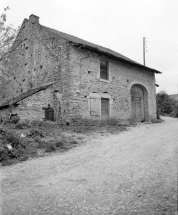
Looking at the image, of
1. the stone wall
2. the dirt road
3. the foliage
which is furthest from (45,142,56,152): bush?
the foliage

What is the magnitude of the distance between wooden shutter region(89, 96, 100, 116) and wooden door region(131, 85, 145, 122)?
413cm

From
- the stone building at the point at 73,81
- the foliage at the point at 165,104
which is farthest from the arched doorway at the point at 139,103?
the foliage at the point at 165,104

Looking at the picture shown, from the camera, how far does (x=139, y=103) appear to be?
17016mm

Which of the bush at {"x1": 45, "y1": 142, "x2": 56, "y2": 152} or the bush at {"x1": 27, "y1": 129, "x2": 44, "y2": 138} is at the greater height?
the bush at {"x1": 27, "y1": 129, "x2": 44, "y2": 138}

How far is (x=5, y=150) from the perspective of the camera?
6.23 meters

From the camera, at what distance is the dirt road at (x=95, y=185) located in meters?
2.82

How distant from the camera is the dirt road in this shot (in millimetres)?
2824

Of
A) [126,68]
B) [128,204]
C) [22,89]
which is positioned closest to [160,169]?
[128,204]

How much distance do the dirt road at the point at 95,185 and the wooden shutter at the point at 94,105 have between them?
7.26 meters

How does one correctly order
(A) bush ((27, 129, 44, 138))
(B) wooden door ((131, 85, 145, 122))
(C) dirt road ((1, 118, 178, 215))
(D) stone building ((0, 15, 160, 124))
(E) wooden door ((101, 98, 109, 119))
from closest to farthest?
(C) dirt road ((1, 118, 178, 215)) → (A) bush ((27, 129, 44, 138)) → (D) stone building ((0, 15, 160, 124)) → (E) wooden door ((101, 98, 109, 119)) → (B) wooden door ((131, 85, 145, 122))

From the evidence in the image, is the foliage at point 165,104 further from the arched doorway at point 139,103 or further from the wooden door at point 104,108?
the wooden door at point 104,108

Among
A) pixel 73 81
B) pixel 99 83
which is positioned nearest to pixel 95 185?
pixel 73 81

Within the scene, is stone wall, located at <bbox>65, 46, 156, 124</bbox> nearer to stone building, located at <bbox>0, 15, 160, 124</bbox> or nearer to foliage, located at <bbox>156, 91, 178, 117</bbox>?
stone building, located at <bbox>0, 15, 160, 124</bbox>

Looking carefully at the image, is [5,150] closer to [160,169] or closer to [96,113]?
[160,169]
